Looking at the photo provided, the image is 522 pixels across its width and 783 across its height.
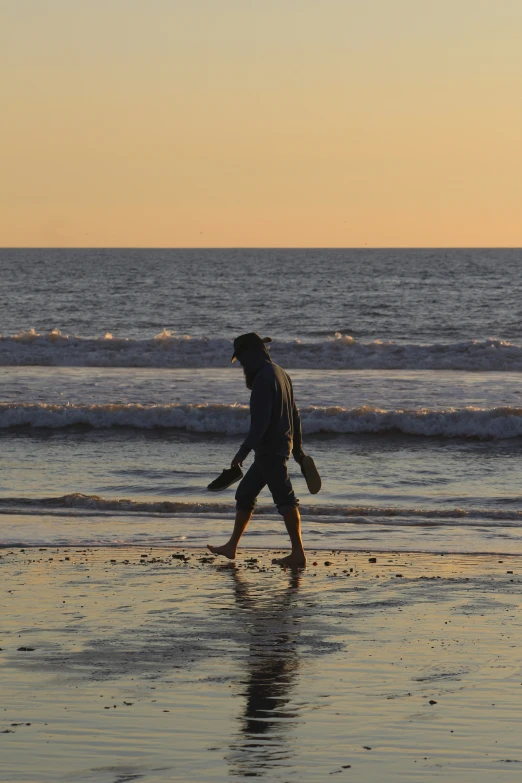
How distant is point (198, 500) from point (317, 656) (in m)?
6.44

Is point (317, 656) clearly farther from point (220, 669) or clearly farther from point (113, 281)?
point (113, 281)

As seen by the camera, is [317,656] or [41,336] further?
[41,336]

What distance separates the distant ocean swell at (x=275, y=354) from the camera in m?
29.4

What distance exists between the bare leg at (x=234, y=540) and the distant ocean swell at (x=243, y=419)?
9.22 m

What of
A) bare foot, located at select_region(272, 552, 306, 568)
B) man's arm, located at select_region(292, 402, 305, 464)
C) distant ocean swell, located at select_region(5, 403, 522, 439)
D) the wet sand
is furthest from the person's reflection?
distant ocean swell, located at select_region(5, 403, 522, 439)

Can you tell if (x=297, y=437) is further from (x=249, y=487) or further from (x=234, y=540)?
(x=234, y=540)

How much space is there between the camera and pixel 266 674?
5633 millimetres

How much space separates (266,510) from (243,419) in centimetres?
701

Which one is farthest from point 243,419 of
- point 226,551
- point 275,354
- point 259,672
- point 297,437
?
point 259,672

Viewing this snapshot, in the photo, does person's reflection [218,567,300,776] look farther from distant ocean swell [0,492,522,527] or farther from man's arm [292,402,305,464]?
distant ocean swell [0,492,522,527]

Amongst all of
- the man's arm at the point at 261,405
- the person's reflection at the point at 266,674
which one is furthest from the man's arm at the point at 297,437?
the person's reflection at the point at 266,674

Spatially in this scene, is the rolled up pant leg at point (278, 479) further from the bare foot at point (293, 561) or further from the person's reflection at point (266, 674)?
the person's reflection at point (266, 674)

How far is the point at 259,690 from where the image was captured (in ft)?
17.6

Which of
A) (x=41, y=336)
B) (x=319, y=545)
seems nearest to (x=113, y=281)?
(x=41, y=336)
